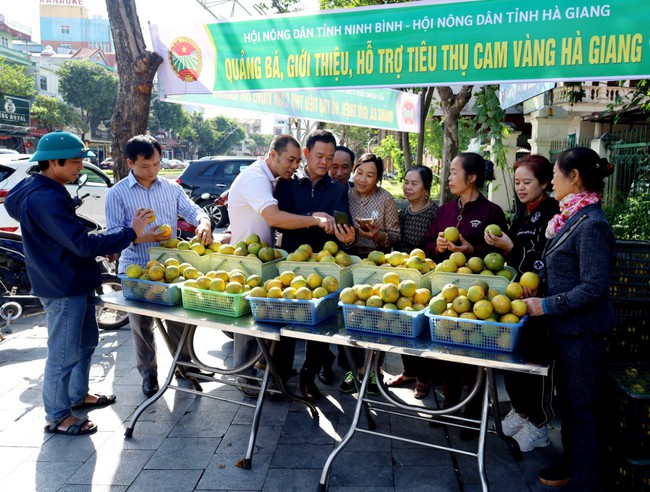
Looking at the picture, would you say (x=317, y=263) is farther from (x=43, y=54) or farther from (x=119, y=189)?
(x=43, y=54)

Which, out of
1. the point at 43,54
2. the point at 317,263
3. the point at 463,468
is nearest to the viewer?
the point at 463,468

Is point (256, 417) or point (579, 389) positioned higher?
point (579, 389)

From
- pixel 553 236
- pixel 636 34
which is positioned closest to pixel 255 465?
pixel 553 236

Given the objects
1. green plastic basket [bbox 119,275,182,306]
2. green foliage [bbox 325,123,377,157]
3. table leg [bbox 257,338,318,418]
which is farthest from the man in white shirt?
green foliage [bbox 325,123,377,157]

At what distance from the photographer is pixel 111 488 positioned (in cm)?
313

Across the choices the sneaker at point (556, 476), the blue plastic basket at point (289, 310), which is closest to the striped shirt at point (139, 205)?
the blue plastic basket at point (289, 310)

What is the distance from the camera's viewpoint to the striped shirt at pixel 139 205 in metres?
4.17

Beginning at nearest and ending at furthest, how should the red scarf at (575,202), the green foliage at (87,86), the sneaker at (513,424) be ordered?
the red scarf at (575,202) → the sneaker at (513,424) → the green foliage at (87,86)

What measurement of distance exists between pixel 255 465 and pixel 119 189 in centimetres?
231

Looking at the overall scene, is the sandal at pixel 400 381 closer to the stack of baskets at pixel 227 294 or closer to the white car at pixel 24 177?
the stack of baskets at pixel 227 294

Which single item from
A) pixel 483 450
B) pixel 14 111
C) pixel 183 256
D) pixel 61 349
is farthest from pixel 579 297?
pixel 14 111

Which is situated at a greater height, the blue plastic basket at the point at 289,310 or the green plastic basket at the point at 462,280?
the green plastic basket at the point at 462,280

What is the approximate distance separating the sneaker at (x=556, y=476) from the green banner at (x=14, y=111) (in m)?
38.7

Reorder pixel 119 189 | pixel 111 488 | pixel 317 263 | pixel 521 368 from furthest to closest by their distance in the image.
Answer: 1. pixel 119 189
2. pixel 317 263
3. pixel 111 488
4. pixel 521 368
